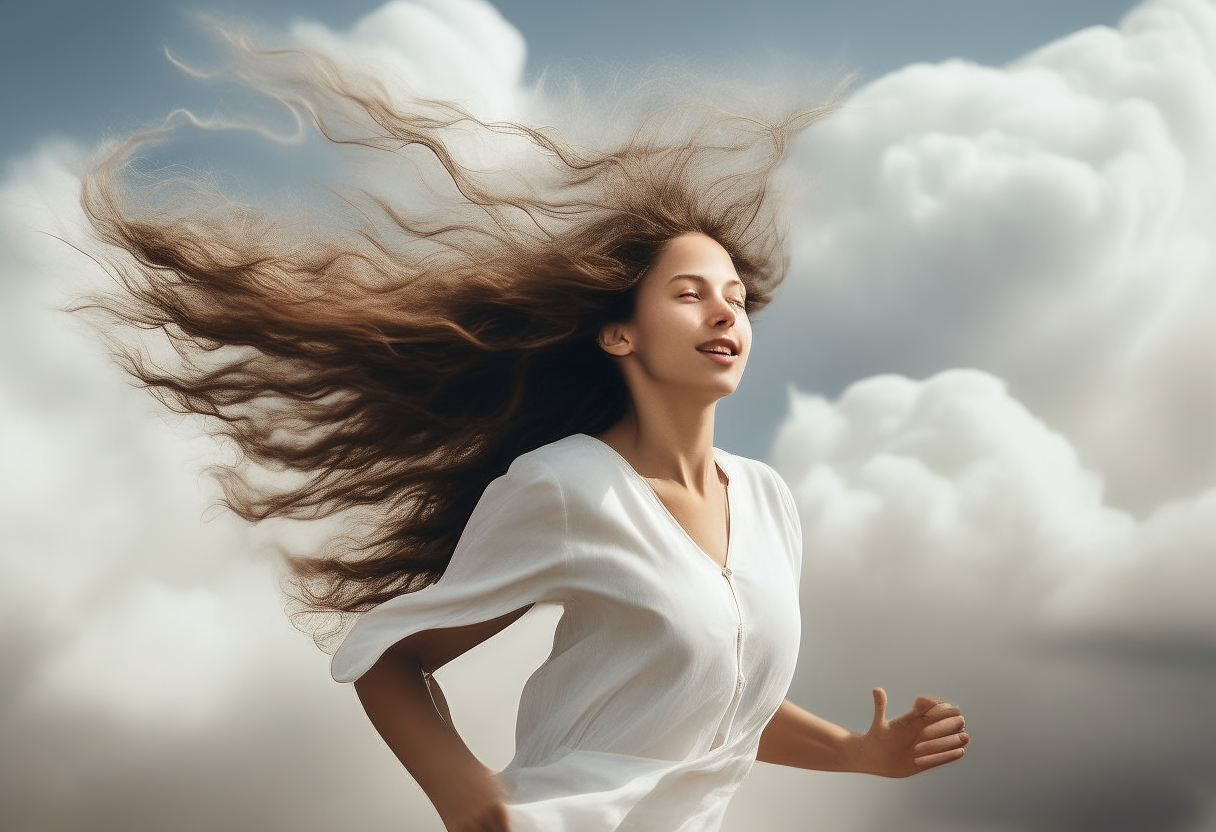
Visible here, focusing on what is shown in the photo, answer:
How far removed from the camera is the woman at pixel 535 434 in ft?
6.30

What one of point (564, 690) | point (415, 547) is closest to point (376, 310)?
point (415, 547)

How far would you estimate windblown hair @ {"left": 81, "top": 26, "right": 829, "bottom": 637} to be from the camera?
2125mm

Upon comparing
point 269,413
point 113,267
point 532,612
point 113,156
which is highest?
point 113,156

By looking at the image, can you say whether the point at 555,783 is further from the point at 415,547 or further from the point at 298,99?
the point at 298,99

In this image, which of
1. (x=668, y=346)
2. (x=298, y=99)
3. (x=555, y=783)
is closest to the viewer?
(x=555, y=783)

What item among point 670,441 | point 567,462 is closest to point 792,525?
point 670,441

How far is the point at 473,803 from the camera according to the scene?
1.83 meters

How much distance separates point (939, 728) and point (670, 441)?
27.3 inches

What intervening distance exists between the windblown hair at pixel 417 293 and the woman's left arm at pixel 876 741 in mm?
657

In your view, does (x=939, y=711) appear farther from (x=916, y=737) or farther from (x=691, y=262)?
(x=691, y=262)

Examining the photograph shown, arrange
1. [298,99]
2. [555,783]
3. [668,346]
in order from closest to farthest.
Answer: [555,783] < [668,346] < [298,99]

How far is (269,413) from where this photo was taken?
2234 millimetres

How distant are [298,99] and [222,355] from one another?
0.44m

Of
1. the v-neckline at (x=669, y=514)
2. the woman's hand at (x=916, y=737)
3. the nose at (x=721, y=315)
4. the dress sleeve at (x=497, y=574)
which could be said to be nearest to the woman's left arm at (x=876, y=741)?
the woman's hand at (x=916, y=737)
